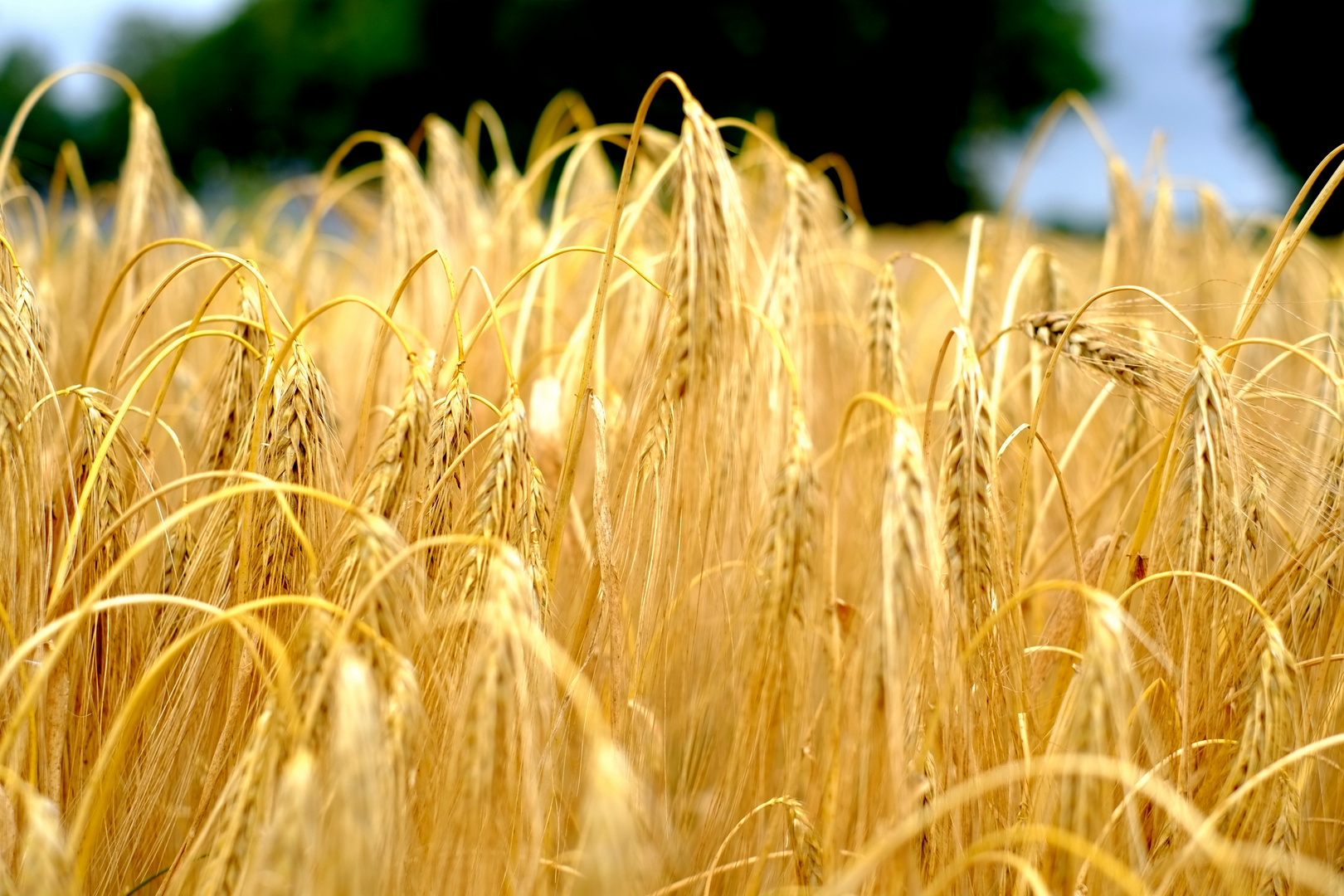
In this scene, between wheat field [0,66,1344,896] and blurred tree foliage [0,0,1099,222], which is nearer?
wheat field [0,66,1344,896]

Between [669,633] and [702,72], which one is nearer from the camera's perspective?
[669,633]

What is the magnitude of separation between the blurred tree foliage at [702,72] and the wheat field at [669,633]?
838cm

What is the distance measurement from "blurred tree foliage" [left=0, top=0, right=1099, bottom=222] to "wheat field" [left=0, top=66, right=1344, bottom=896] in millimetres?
8381

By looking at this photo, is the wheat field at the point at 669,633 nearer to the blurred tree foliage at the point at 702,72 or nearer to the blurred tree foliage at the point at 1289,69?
the blurred tree foliage at the point at 702,72

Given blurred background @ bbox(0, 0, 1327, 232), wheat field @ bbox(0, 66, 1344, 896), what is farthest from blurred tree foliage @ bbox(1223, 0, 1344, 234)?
wheat field @ bbox(0, 66, 1344, 896)

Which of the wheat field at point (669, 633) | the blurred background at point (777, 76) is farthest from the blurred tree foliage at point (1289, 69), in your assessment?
the wheat field at point (669, 633)

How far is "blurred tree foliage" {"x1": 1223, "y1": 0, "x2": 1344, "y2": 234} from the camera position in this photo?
8859 mm

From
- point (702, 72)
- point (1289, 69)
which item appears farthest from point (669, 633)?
point (1289, 69)

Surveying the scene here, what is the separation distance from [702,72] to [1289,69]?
5.91 meters

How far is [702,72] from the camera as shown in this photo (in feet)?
33.6

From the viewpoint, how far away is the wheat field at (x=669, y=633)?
434mm

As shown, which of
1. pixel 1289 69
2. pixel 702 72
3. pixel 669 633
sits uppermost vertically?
pixel 702 72

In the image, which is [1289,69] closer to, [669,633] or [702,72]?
[702,72]

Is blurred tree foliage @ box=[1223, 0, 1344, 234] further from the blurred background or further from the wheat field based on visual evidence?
the wheat field
